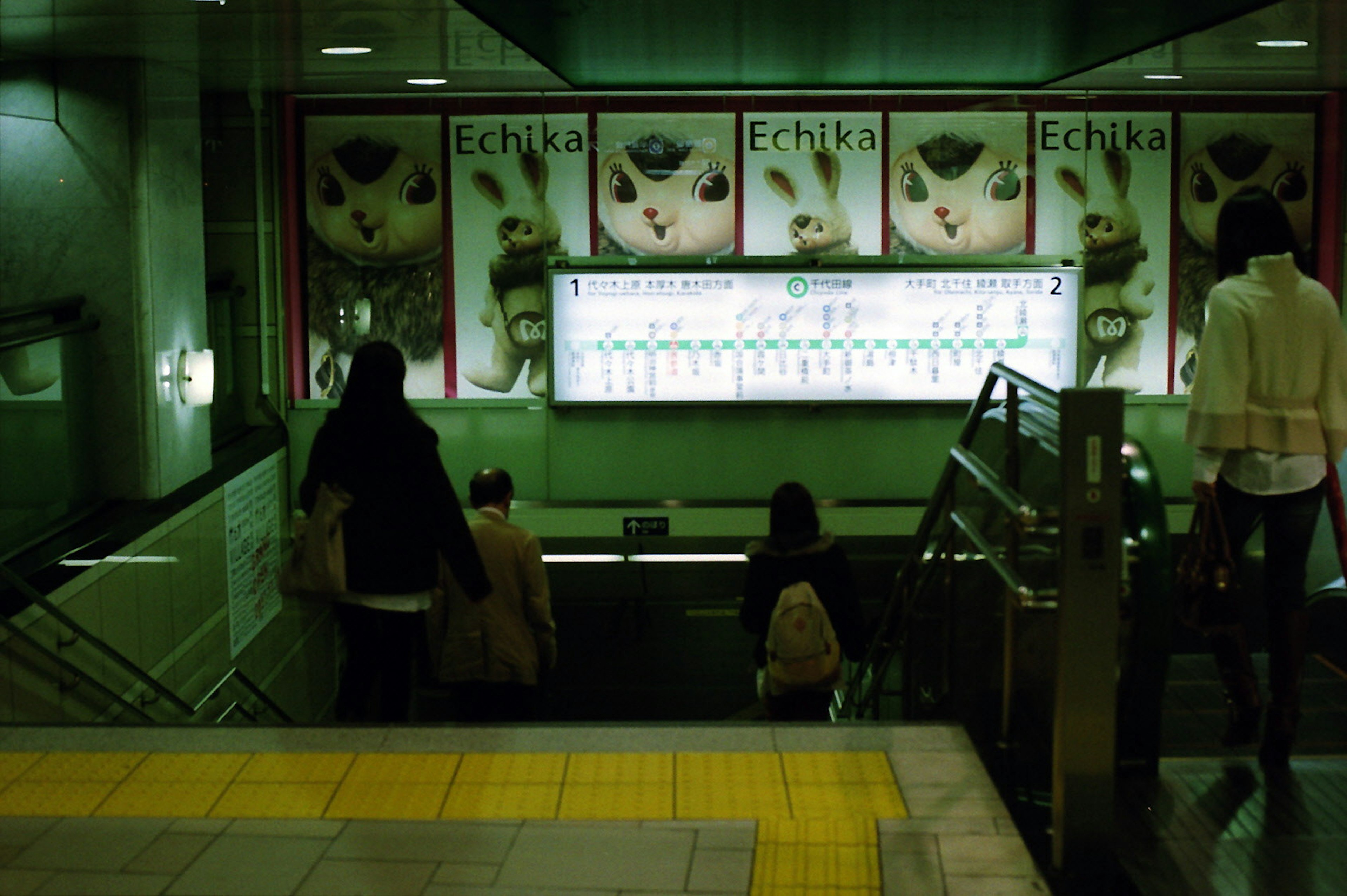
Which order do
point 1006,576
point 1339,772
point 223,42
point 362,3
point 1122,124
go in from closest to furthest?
point 1006,576 < point 1339,772 < point 362,3 < point 223,42 < point 1122,124

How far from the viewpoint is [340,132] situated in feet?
27.4

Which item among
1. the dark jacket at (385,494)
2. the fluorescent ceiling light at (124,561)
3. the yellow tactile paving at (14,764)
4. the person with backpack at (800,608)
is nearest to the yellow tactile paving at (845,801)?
the dark jacket at (385,494)

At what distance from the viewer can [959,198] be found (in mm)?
8367

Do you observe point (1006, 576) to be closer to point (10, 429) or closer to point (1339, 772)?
point (1339, 772)

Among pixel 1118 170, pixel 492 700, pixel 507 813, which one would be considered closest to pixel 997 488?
pixel 507 813

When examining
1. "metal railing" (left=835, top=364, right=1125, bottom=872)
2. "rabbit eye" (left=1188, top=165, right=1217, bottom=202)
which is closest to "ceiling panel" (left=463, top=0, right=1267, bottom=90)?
"rabbit eye" (left=1188, top=165, right=1217, bottom=202)

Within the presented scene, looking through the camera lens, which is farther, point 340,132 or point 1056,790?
point 340,132

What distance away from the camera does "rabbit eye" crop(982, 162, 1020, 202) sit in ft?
27.4

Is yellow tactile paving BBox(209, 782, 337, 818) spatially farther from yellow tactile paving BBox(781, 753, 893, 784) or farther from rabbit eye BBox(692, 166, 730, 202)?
rabbit eye BBox(692, 166, 730, 202)

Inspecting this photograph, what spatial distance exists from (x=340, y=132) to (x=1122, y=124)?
4589 mm

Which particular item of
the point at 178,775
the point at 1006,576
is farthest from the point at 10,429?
the point at 1006,576

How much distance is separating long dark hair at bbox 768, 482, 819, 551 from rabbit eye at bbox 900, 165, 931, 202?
3511 millimetres

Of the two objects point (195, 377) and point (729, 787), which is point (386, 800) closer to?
point (729, 787)

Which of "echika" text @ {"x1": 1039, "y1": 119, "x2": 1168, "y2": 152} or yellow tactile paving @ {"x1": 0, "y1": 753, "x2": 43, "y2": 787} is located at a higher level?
"echika" text @ {"x1": 1039, "y1": 119, "x2": 1168, "y2": 152}
